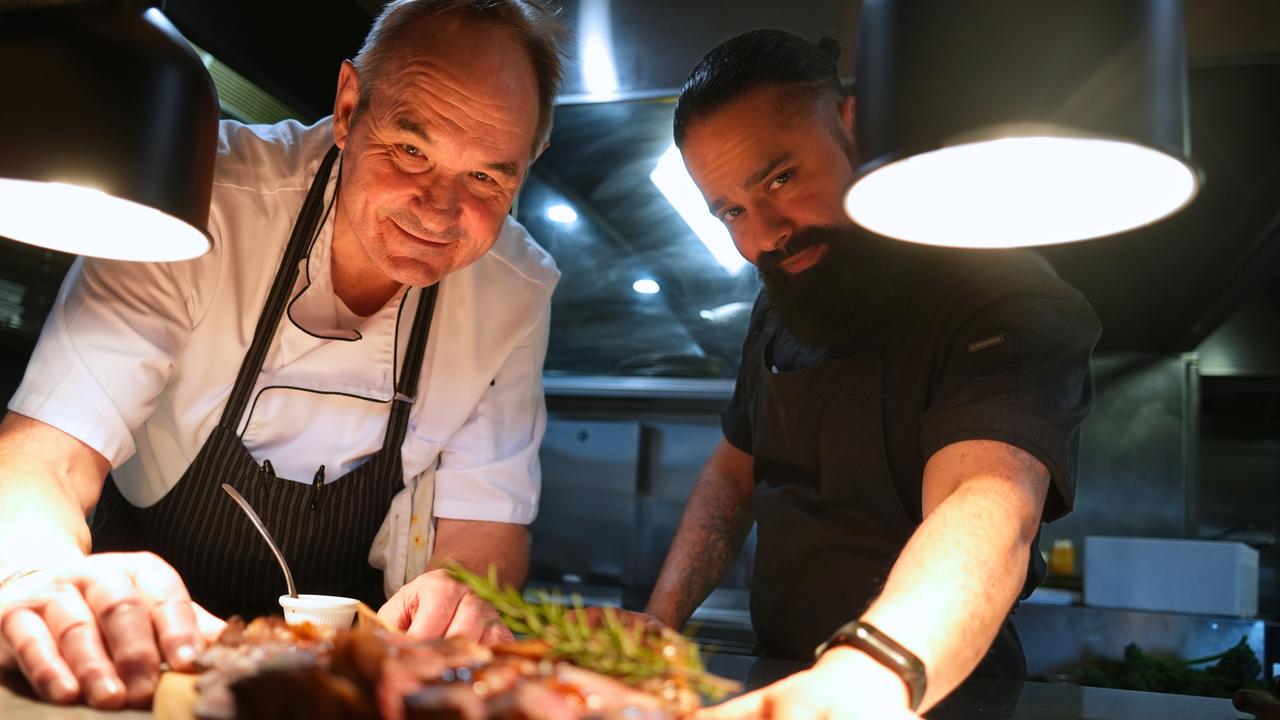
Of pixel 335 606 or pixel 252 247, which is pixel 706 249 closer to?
pixel 252 247

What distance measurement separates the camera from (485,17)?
1514 millimetres

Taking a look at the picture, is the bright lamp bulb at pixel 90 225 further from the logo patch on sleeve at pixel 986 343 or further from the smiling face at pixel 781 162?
the logo patch on sleeve at pixel 986 343

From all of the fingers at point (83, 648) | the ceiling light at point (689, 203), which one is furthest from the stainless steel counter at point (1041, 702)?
the ceiling light at point (689, 203)

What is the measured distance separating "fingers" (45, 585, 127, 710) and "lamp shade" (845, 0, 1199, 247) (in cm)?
69

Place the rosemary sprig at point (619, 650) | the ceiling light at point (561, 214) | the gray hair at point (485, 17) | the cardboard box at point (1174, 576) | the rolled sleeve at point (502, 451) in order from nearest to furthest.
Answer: the rosemary sprig at point (619, 650) < the gray hair at point (485, 17) < the rolled sleeve at point (502, 451) < the cardboard box at point (1174, 576) < the ceiling light at point (561, 214)

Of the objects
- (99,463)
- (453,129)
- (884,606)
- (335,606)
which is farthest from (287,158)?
(884,606)

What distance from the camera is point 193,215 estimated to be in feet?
3.31

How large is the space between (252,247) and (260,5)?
644 millimetres

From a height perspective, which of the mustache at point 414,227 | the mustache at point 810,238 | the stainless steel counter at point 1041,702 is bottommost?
the stainless steel counter at point 1041,702

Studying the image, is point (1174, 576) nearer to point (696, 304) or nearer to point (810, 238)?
point (696, 304)

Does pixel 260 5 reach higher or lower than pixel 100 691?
higher

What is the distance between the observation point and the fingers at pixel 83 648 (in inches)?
30.0

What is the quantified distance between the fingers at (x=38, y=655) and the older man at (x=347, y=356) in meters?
0.40

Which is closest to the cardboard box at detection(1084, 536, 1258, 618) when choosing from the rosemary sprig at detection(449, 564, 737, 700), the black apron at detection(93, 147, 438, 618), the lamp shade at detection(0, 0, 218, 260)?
the black apron at detection(93, 147, 438, 618)
